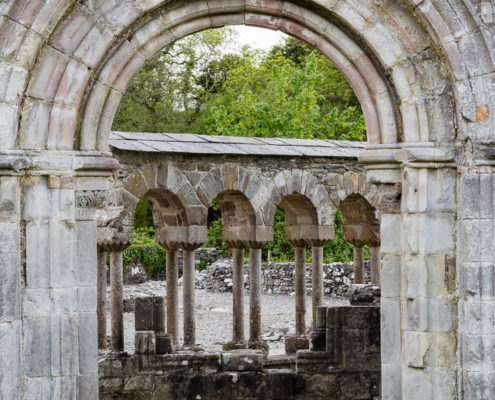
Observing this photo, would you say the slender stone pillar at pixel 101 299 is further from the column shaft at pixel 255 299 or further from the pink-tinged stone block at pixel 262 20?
the pink-tinged stone block at pixel 262 20

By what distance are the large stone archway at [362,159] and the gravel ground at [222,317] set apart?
253 inches

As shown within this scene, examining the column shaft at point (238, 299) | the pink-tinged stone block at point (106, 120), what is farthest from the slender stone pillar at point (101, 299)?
the pink-tinged stone block at point (106, 120)

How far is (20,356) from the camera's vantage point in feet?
19.1

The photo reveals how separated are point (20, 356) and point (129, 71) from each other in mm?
2038

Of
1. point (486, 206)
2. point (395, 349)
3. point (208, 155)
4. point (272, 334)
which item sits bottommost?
point (272, 334)

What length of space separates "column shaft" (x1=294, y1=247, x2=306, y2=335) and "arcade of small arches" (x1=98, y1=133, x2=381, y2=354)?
0.5 inches

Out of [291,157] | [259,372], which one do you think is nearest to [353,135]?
[291,157]

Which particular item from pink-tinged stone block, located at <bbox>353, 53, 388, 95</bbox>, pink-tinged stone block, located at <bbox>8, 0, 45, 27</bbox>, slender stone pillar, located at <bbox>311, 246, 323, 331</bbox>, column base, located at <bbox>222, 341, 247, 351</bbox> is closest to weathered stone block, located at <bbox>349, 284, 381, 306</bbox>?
column base, located at <bbox>222, 341, 247, 351</bbox>

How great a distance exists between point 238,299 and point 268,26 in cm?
565

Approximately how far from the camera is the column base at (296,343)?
37.8ft

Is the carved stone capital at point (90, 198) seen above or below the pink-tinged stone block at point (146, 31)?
below

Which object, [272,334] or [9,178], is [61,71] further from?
[272,334]

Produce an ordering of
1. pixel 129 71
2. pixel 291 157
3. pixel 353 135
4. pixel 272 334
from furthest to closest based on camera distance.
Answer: pixel 353 135, pixel 272 334, pixel 291 157, pixel 129 71

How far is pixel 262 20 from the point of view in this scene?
253 inches
